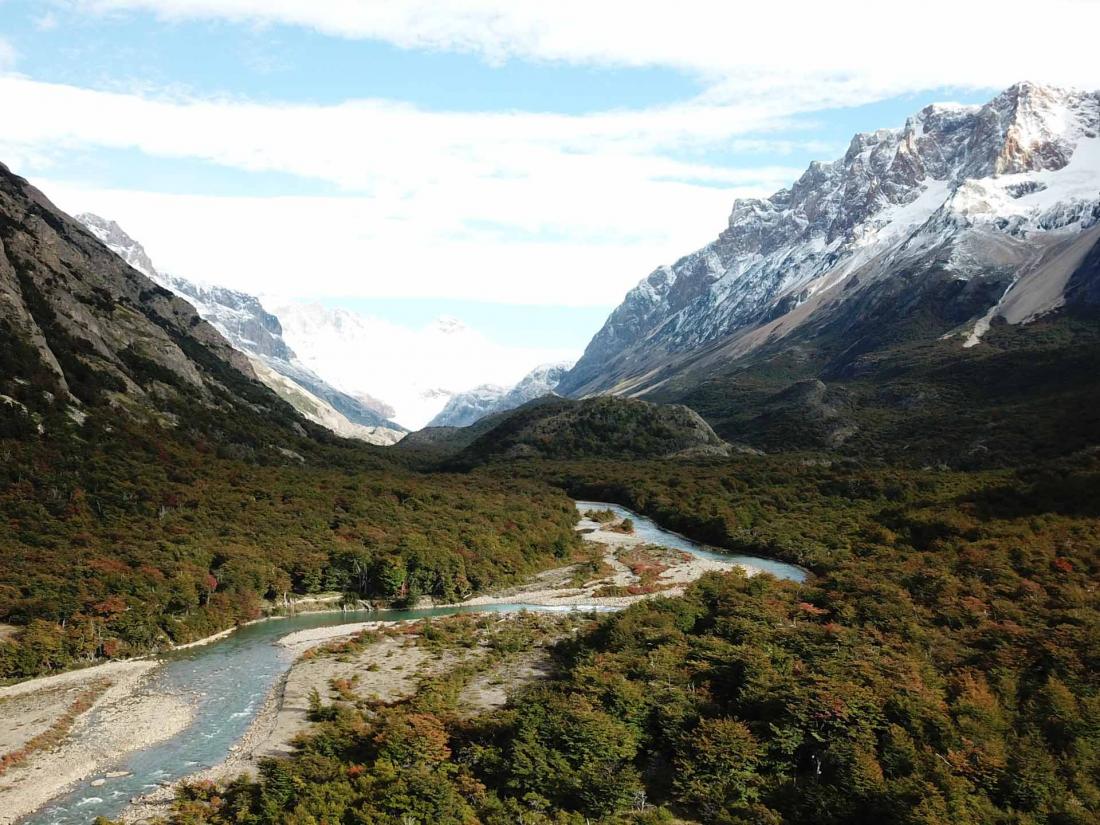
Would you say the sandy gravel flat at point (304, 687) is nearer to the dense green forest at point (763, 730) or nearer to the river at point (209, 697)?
the river at point (209, 697)

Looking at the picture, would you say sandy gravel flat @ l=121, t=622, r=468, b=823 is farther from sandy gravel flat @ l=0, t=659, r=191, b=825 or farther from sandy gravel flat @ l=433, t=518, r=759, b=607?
sandy gravel flat @ l=433, t=518, r=759, b=607

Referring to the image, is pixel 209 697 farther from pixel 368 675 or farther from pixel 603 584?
pixel 603 584

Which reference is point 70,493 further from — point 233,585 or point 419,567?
point 419,567

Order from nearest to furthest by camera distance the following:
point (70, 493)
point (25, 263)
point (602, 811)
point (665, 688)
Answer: point (602, 811) → point (665, 688) → point (70, 493) → point (25, 263)

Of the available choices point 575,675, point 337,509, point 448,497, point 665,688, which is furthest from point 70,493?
point 665,688

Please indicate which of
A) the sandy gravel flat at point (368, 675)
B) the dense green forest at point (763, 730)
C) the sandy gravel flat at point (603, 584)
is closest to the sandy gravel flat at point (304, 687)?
the sandy gravel flat at point (368, 675)

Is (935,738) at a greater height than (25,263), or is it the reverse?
(25,263)
